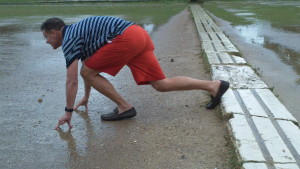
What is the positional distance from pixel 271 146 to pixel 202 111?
1201mm

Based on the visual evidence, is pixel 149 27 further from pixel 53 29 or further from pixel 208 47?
pixel 53 29

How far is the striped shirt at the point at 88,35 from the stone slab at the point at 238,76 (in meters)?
1.73

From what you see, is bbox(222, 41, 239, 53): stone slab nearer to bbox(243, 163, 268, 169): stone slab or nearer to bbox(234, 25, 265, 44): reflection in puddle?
bbox(234, 25, 265, 44): reflection in puddle

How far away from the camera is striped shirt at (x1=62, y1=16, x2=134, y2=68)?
3.67 metres

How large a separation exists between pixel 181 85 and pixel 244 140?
1.04m

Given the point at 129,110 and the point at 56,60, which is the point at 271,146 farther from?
the point at 56,60

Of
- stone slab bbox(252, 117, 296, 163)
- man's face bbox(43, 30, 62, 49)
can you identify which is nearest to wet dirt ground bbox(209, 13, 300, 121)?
stone slab bbox(252, 117, 296, 163)

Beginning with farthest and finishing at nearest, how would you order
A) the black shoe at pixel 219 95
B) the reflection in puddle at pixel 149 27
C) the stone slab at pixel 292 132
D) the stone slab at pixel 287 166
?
1. the reflection in puddle at pixel 149 27
2. the black shoe at pixel 219 95
3. the stone slab at pixel 292 132
4. the stone slab at pixel 287 166

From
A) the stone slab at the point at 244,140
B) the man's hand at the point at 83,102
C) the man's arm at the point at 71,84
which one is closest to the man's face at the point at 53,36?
the man's arm at the point at 71,84

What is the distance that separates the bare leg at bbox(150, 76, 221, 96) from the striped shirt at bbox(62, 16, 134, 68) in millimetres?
670

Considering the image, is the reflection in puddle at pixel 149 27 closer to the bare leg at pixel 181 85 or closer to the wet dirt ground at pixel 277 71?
the wet dirt ground at pixel 277 71

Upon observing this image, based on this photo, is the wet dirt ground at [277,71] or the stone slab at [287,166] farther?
the wet dirt ground at [277,71]

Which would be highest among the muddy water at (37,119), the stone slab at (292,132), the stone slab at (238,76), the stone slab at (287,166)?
the stone slab at (287,166)

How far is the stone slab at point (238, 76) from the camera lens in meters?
4.74
